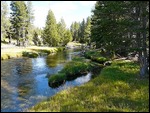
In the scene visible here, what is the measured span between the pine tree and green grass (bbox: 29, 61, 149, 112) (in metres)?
73.1

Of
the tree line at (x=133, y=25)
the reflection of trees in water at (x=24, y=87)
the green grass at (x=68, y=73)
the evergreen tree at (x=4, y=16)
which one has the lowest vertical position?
the reflection of trees in water at (x=24, y=87)

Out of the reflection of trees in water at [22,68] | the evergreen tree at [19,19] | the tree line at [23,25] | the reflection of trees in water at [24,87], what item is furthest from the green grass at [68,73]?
the evergreen tree at [19,19]

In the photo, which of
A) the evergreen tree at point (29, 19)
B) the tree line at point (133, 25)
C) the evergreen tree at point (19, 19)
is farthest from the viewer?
the evergreen tree at point (29, 19)

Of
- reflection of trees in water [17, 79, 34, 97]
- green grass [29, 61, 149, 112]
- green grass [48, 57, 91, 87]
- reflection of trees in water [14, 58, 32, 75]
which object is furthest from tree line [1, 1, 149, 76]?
reflection of trees in water [14, 58, 32, 75]

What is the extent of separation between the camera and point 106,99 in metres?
15.6

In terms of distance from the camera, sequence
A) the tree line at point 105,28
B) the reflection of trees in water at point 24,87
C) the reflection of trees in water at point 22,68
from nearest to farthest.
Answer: the tree line at point 105,28 < the reflection of trees in water at point 24,87 < the reflection of trees in water at point 22,68

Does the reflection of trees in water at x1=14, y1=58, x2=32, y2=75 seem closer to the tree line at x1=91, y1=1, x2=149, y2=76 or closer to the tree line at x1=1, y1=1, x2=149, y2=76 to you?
the tree line at x1=1, y1=1, x2=149, y2=76

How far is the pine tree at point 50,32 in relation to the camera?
9275 cm

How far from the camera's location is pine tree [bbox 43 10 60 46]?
304 feet

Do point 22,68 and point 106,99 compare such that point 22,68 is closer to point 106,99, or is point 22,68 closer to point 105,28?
point 105,28

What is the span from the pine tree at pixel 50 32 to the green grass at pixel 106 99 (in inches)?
2877

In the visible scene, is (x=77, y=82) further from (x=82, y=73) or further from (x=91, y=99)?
(x=91, y=99)

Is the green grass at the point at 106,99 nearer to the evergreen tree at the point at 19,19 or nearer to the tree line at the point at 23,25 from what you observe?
the tree line at the point at 23,25

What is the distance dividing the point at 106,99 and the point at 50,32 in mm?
78360
